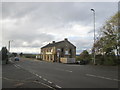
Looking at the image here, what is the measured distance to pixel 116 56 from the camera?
31.2 meters

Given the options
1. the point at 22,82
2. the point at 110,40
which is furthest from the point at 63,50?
the point at 22,82

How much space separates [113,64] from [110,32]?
5880mm

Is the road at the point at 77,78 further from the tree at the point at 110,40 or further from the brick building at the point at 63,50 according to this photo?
the brick building at the point at 63,50

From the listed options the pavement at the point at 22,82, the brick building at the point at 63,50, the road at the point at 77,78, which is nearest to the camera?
the pavement at the point at 22,82

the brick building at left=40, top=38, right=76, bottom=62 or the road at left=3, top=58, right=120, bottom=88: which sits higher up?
the brick building at left=40, top=38, right=76, bottom=62

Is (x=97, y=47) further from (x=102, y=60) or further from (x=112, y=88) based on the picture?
(x=112, y=88)

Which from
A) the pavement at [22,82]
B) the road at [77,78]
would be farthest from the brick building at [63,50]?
the pavement at [22,82]

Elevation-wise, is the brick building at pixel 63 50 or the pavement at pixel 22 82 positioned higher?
the brick building at pixel 63 50

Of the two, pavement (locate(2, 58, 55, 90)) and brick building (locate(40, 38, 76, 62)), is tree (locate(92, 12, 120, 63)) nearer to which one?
pavement (locate(2, 58, 55, 90))

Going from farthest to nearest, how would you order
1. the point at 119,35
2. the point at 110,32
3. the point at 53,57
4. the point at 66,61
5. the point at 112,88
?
the point at 53,57 → the point at 66,61 → the point at 110,32 → the point at 119,35 → the point at 112,88

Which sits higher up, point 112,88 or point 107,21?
point 107,21

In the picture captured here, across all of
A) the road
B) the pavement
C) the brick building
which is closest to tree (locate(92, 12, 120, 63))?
the road

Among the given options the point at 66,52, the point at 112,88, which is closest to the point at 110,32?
the point at 112,88

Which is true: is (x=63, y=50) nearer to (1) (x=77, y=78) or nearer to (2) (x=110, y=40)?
(2) (x=110, y=40)
